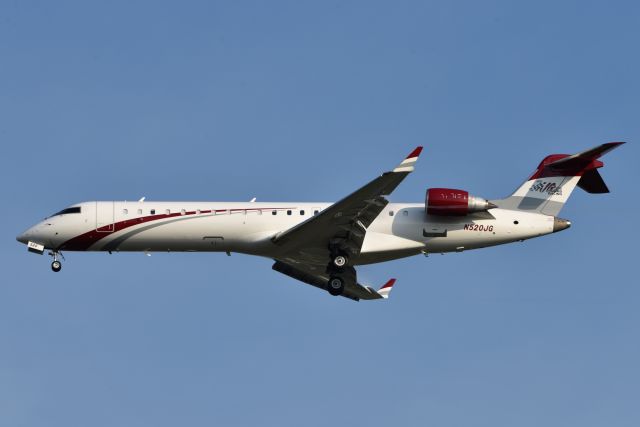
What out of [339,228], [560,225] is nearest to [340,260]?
[339,228]

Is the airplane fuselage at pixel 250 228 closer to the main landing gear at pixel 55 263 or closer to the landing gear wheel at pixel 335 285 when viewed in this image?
the main landing gear at pixel 55 263

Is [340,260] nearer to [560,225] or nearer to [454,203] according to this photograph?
[454,203]

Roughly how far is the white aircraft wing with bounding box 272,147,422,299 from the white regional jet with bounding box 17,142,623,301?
0.06 metres

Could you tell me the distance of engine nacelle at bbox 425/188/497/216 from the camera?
35.9m

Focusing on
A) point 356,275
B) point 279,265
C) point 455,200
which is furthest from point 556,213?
point 279,265

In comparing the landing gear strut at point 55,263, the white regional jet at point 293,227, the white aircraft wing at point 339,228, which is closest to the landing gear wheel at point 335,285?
the white regional jet at point 293,227

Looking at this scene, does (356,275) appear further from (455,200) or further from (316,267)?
(455,200)

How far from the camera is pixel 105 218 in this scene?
37031mm

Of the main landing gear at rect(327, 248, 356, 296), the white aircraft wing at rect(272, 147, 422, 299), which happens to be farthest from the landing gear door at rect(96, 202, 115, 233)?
the main landing gear at rect(327, 248, 356, 296)

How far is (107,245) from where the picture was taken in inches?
1460

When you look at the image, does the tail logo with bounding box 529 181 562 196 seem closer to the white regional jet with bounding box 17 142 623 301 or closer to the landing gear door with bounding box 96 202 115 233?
the white regional jet with bounding box 17 142 623 301

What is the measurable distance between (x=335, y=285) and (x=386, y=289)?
456 centimetres

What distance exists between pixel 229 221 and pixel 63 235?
5.74 metres

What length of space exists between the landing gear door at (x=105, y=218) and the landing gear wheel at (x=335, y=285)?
7653mm
